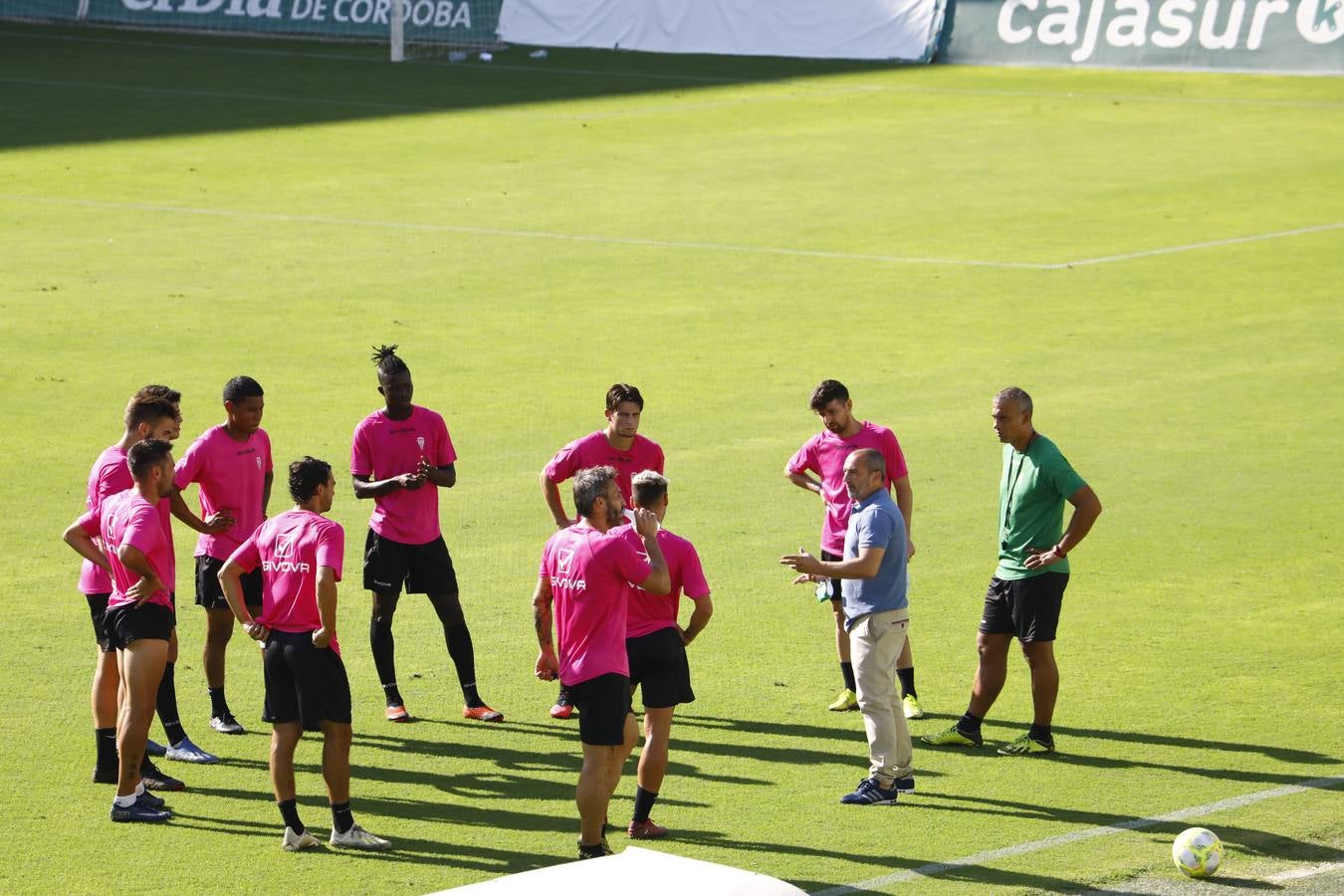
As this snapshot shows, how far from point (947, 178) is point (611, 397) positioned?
2437 centimetres

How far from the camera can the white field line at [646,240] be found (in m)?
28.2

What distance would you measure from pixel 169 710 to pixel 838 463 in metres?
4.33

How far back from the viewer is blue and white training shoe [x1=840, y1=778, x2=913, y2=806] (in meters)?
10.5

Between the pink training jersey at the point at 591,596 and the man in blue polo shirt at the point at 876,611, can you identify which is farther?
the man in blue polo shirt at the point at 876,611

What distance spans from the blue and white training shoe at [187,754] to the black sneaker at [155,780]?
1.32 ft

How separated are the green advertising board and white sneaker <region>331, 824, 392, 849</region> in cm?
3769

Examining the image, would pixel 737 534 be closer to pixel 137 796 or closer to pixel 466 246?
pixel 137 796

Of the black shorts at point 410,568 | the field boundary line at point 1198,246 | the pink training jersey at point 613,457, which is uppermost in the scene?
the field boundary line at point 1198,246

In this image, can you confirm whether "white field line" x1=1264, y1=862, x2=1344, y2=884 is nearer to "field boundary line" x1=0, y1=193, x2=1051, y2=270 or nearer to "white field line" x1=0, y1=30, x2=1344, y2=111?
"field boundary line" x1=0, y1=193, x2=1051, y2=270

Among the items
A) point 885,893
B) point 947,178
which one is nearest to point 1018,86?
point 947,178

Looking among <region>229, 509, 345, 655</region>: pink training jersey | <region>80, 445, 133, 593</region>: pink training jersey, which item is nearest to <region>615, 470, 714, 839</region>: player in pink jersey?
<region>229, 509, 345, 655</region>: pink training jersey

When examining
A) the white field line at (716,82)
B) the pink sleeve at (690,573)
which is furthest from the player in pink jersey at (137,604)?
the white field line at (716,82)

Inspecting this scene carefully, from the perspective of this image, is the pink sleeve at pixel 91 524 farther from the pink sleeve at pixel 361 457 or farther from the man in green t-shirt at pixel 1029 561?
the man in green t-shirt at pixel 1029 561

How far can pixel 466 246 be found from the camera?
95.3 feet
